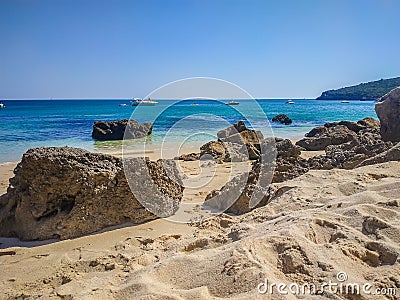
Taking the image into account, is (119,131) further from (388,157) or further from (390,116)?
(388,157)

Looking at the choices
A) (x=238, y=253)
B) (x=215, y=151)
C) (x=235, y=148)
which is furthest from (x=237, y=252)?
(x=235, y=148)

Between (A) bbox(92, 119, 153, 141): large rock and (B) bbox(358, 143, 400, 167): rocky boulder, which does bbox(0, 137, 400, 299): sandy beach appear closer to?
(B) bbox(358, 143, 400, 167): rocky boulder

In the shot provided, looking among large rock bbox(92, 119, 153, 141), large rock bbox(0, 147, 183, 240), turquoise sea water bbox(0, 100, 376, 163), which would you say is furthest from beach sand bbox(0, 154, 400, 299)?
Answer: large rock bbox(92, 119, 153, 141)

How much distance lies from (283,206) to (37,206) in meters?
2.87

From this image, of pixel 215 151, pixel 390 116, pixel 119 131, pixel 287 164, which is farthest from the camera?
pixel 119 131

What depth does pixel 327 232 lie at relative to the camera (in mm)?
2555

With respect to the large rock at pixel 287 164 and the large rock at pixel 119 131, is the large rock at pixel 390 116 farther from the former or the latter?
the large rock at pixel 119 131

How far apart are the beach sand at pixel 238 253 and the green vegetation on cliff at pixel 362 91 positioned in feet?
320

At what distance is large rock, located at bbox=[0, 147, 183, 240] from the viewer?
3.97 metres

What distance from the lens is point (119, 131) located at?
68.2ft

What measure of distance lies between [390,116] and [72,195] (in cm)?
639

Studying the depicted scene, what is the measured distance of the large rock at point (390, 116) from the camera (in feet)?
22.4

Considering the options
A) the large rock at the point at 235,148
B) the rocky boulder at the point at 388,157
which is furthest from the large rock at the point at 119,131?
the rocky boulder at the point at 388,157

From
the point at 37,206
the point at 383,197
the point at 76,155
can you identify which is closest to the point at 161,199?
the point at 76,155
